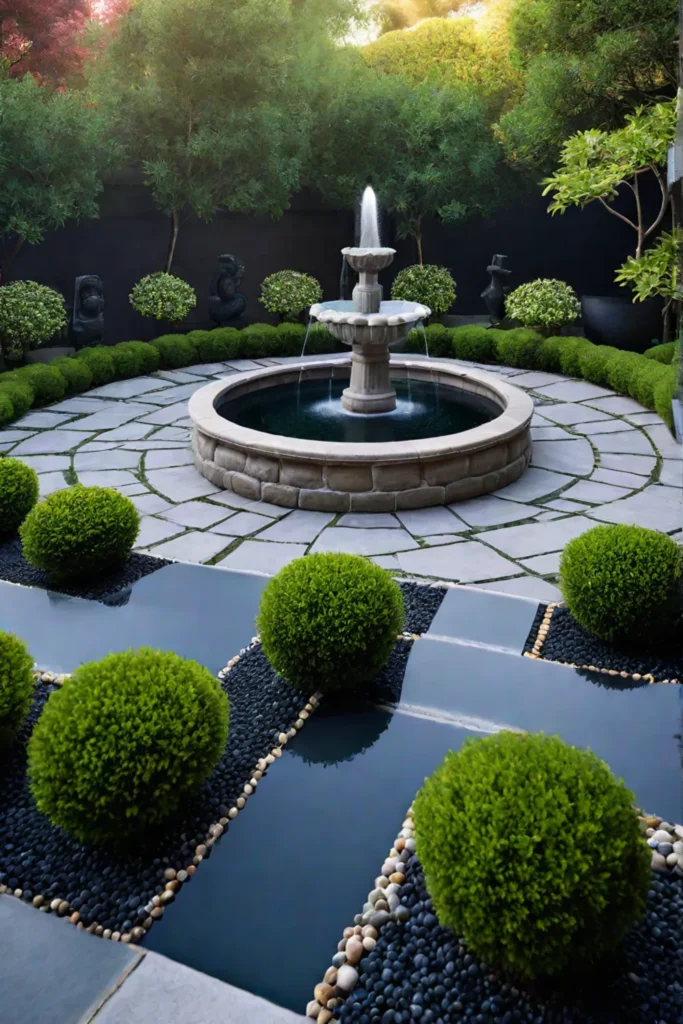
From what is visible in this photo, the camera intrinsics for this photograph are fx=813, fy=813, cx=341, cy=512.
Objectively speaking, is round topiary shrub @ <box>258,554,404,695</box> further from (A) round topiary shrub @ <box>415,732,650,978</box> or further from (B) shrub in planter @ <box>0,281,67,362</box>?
(B) shrub in planter @ <box>0,281,67,362</box>

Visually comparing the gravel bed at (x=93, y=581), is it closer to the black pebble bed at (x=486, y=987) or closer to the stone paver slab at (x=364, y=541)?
the stone paver slab at (x=364, y=541)

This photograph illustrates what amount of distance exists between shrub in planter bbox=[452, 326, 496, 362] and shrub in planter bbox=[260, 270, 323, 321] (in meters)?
2.86

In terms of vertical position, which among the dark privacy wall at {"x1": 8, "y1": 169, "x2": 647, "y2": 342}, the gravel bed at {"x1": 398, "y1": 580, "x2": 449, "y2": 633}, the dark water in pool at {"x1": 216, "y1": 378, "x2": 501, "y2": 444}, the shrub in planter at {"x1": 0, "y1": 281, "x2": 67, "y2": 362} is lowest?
the gravel bed at {"x1": 398, "y1": 580, "x2": 449, "y2": 633}

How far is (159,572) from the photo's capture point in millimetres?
5430

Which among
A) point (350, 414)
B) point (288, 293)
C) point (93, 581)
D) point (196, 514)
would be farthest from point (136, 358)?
point (93, 581)

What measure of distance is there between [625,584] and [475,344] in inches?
336

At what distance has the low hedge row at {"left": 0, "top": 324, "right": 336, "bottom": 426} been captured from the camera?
383 inches

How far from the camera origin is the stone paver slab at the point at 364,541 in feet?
19.5

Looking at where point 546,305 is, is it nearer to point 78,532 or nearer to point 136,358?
point 136,358

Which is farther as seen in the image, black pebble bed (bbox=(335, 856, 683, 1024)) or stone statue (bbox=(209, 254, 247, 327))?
stone statue (bbox=(209, 254, 247, 327))

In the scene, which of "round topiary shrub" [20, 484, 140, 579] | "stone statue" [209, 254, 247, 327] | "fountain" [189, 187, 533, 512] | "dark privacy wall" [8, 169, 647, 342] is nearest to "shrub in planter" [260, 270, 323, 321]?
"stone statue" [209, 254, 247, 327]

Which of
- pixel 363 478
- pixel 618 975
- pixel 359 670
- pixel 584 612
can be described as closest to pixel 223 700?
pixel 359 670

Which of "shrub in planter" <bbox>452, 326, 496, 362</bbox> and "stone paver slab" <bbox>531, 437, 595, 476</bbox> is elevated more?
"shrub in planter" <bbox>452, 326, 496, 362</bbox>

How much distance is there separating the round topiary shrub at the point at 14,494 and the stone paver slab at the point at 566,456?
177 inches
